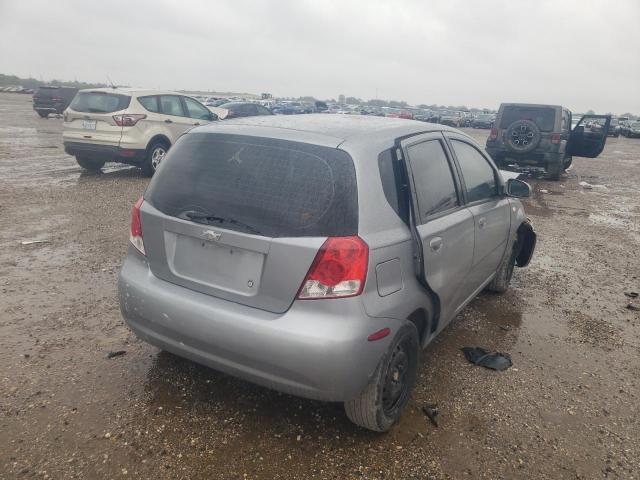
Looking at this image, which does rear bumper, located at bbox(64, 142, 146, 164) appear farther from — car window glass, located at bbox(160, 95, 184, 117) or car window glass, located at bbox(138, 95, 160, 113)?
car window glass, located at bbox(160, 95, 184, 117)

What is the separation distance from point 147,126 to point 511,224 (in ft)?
26.5

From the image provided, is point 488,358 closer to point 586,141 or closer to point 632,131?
point 586,141

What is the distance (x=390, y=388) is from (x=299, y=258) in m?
1.03

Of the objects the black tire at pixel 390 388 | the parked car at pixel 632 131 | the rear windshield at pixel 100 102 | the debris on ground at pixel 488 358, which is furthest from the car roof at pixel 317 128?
the parked car at pixel 632 131

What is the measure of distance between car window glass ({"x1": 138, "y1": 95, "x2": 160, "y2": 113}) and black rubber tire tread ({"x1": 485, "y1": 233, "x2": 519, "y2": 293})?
322 inches

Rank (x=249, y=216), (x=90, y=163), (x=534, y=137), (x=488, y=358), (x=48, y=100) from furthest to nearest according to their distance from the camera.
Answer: (x=48, y=100) < (x=534, y=137) < (x=90, y=163) < (x=488, y=358) < (x=249, y=216)

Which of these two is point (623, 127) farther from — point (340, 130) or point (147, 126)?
point (340, 130)

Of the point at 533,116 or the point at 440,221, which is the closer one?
the point at 440,221

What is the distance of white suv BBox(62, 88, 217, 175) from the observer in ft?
31.7

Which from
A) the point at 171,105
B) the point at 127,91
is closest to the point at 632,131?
the point at 171,105

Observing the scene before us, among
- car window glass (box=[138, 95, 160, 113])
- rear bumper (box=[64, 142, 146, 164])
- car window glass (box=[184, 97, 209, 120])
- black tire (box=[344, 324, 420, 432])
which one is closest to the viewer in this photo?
black tire (box=[344, 324, 420, 432])

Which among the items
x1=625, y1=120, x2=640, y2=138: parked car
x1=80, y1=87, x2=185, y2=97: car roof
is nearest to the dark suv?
x1=80, y1=87, x2=185, y2=97: car roof

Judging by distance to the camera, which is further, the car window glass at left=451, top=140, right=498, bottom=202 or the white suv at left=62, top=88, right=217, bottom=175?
the white suv at left=62, top=88, right=217, bottom=175

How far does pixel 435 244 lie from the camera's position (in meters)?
2.87
